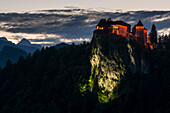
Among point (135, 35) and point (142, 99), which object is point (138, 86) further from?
point (135, 35)

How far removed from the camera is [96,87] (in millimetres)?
123812

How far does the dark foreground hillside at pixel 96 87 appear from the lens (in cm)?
11788

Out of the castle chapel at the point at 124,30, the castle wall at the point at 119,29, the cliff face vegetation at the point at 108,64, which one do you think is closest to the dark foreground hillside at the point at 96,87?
the cliff face vegetation at the point at 108,64

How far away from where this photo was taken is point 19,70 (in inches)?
6073

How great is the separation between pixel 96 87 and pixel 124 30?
28.6 m

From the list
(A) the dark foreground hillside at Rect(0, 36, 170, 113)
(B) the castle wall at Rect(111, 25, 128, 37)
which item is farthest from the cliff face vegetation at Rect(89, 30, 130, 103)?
(B) the castle wall at Rect(111, 25, 128, 37)

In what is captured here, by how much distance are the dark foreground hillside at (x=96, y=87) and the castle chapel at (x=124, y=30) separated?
13.8 ft

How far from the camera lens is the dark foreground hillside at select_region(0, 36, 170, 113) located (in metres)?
118

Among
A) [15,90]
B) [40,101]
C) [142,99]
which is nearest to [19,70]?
[15,90]

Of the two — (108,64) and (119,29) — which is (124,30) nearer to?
(119,29)

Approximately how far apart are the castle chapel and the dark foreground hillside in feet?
13.8

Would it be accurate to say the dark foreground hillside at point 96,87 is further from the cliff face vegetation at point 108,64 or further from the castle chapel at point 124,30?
the castle chapel at point 124,30

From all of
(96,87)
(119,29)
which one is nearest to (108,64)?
(96,87)

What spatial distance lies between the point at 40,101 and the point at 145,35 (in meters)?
59.2
